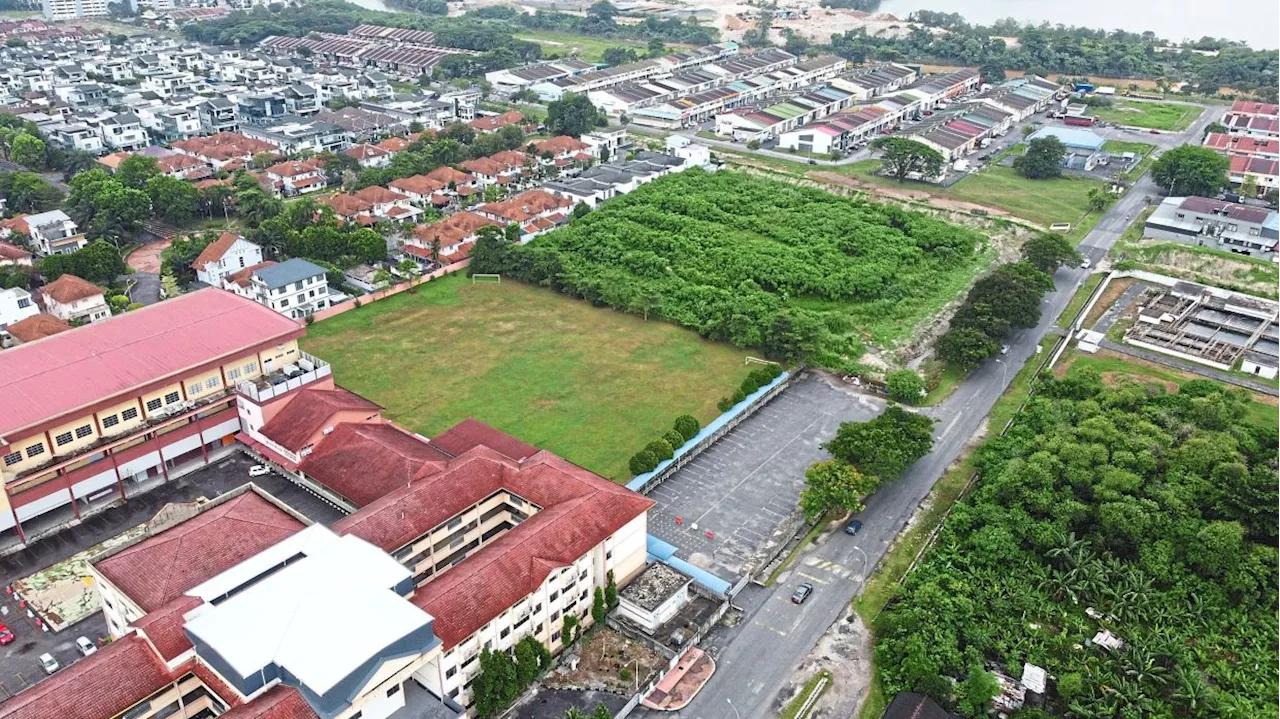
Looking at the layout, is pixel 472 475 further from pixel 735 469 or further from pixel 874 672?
pixel 874 672

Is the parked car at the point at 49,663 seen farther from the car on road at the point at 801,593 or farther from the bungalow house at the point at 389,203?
the bungalow house at the point at 389,203

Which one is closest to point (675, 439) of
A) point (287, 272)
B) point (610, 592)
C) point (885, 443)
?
point (885, 443)

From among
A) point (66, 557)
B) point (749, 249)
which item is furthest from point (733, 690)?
point (749, 249)

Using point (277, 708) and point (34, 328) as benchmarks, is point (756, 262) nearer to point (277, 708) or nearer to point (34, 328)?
point (34, 328)

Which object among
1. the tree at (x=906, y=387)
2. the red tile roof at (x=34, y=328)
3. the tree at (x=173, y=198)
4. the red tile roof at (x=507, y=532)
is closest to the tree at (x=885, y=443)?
the tree at (x=906, y=387)

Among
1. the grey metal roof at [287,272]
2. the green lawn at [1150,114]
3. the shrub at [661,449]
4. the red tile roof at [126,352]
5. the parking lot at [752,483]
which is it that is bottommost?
the parking lot at [752,483]

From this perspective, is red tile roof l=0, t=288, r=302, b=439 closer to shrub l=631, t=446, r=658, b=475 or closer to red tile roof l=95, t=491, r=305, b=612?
red tile roof l=95, t=491, r=305, b=612
